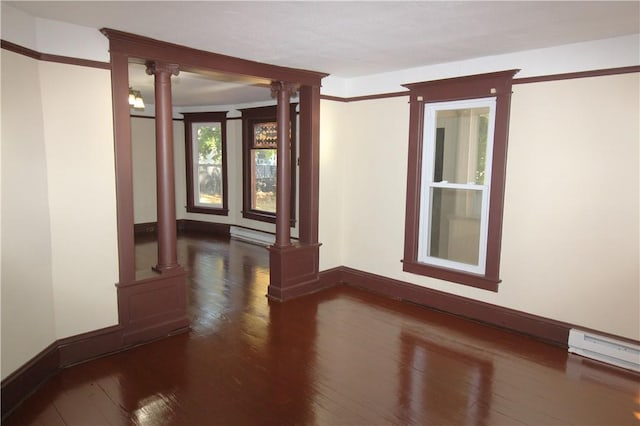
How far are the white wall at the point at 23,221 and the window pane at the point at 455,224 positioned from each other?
351cm

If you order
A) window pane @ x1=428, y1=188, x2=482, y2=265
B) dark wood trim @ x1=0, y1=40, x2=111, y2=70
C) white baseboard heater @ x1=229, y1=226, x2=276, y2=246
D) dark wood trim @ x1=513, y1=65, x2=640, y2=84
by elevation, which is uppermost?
dark wood trim @ x1=513, y1=65, x2=640, y2=84

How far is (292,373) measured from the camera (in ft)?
10.1

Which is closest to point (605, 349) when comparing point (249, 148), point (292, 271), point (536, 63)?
point (536, 63)

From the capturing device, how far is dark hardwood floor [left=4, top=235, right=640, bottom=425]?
102 inches

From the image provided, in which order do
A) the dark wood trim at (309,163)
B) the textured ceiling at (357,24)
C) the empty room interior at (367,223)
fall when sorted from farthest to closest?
1. the dark wood trim at (309,163)
2. the empty room interior at (367,223)
3. the textured ceiling at (357,24)

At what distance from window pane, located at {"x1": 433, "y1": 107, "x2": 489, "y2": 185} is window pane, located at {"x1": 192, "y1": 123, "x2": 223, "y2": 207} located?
16.2 feet

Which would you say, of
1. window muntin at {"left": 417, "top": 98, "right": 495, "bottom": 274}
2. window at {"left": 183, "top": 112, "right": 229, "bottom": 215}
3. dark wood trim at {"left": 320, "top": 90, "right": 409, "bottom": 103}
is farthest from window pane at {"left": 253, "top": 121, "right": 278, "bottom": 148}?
window muntin at {"left": 417, "top": 98, "right": 495, "bottom": 274}

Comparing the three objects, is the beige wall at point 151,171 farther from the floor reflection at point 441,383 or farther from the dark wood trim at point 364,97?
the floor reflection at point 441,383

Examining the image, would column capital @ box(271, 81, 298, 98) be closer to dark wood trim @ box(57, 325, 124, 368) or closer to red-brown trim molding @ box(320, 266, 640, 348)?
red-brown trim molding @ box(320, 266, 640, 348)

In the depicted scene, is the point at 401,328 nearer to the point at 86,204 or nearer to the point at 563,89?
the point at 563,89

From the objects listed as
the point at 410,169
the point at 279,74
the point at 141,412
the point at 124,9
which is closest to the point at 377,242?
the point at 410,169

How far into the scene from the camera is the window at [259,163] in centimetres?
732

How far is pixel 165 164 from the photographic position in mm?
3623

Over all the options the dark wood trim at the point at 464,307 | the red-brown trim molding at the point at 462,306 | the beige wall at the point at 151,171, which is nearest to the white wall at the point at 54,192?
the red-brown trim molding at the point at 462,306
